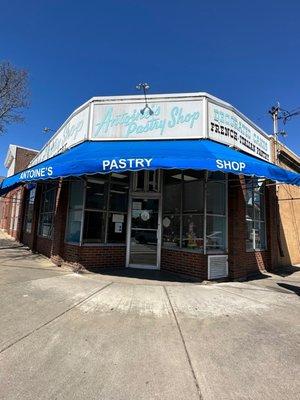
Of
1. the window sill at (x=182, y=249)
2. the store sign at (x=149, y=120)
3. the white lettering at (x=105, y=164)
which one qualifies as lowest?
the window sill at (x=182, y=249)

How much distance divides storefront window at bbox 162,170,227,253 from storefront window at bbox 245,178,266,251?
1.52 metres

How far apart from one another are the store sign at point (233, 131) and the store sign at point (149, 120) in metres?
0.42

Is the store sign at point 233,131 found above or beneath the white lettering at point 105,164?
above

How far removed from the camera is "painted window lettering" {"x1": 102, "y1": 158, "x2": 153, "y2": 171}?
296 inches

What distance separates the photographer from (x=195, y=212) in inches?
376

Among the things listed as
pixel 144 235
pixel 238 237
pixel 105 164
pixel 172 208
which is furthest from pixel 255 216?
pixel 105 164

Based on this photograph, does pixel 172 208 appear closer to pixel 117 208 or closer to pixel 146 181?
pixel 146 181

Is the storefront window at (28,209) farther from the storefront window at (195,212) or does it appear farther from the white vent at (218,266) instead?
the white vent at (218,266)

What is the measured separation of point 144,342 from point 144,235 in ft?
19.5

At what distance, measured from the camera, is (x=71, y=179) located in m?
10.7

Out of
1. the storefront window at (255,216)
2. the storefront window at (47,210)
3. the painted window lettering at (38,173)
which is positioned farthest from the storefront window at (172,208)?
the storefront window at (47,210)

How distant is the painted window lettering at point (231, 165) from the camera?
7.52m

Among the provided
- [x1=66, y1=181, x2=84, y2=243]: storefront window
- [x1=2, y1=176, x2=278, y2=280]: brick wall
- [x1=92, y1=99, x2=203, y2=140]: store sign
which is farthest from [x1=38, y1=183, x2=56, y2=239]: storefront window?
[x1=92, y1=99, x2=203, y2=140]: store sign

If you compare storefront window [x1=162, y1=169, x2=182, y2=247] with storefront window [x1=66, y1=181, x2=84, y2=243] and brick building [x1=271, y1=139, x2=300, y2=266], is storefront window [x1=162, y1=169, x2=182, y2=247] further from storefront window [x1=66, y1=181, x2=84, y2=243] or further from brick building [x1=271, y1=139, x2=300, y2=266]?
brick building [x1=271, y1=139, x2=300, y2=266]
